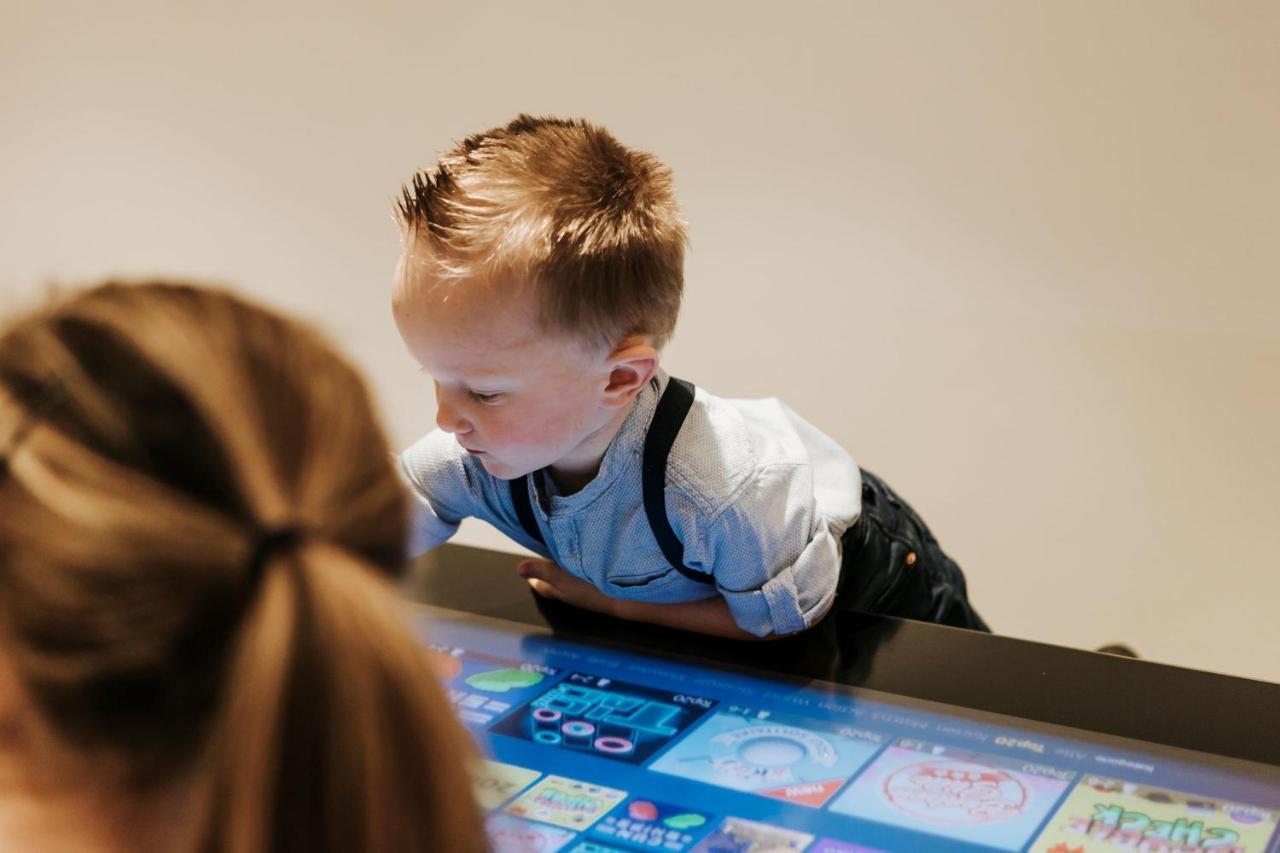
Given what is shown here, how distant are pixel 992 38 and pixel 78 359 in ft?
6.55

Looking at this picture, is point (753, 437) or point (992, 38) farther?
point (992, 38)

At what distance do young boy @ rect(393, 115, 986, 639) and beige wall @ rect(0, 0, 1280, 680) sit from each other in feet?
3.42

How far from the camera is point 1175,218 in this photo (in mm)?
2229

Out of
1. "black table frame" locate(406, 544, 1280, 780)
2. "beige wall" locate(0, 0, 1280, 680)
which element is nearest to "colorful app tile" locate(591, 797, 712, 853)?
"black table frame" locate(406, 544, 1280, 780)

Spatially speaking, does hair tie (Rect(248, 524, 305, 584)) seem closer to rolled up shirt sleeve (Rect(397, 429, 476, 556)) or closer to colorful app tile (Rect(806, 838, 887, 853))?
colorful app tile (Rect(806, 838, 887, 853))

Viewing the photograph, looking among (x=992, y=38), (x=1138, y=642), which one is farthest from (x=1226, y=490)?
(x=992, y=38)

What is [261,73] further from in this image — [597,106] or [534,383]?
[534,383]

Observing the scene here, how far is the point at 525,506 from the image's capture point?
1411 millimetres

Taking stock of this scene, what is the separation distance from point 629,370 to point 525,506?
0.69 feet

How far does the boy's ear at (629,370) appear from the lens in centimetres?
127

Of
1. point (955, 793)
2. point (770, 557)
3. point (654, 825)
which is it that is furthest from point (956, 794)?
point (770, 557)

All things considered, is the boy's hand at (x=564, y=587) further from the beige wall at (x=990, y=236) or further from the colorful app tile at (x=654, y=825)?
the beige wall at (x=990, y=236)

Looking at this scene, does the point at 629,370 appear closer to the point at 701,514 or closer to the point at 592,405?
the point at 592,405

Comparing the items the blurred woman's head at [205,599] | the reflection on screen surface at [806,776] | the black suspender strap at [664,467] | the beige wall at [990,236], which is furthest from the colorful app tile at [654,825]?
the beige wall at [990,236]
